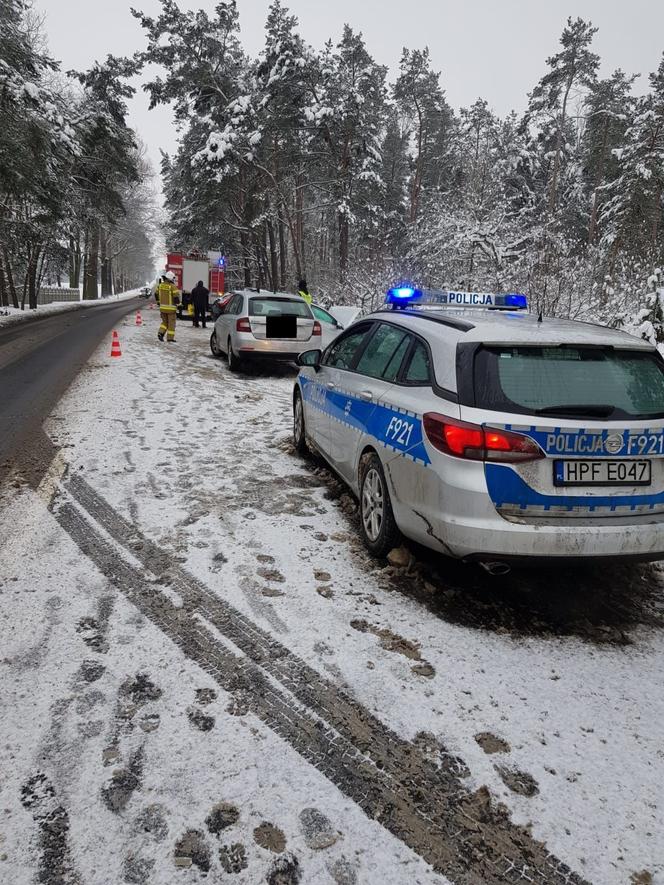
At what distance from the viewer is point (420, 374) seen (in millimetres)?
3721

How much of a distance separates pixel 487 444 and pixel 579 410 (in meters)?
0.54

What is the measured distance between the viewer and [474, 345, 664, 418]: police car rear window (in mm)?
3139

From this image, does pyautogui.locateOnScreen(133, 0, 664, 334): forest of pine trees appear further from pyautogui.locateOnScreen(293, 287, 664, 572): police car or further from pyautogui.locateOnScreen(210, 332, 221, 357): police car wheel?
pyautogui.locateOnScreen(293, 287, 664, 572): police car

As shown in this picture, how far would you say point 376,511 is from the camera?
4.09m

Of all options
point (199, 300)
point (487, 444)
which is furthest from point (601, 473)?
point (199, 300)

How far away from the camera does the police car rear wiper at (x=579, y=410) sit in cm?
309

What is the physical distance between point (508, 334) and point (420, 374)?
0.60 metres

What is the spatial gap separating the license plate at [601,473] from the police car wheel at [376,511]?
1166 millimetres

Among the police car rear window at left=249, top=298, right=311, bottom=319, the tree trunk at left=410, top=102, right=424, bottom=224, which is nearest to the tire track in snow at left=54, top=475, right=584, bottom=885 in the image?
the police car rear window at left=249, top=298, right=311, bottom=319

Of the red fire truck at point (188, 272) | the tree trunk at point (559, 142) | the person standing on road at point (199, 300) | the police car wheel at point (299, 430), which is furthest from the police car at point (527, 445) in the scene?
the tree trunk at point (559, 142)

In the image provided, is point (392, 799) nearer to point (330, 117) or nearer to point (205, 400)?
point (205, 400)

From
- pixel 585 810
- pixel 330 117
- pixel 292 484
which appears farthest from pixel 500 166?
pixel 585 810

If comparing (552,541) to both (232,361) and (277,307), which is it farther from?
(232,361)

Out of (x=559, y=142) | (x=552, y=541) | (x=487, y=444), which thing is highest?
(x=559, y=142)
